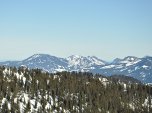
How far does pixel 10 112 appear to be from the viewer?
182m

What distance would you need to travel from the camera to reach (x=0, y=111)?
179375 millimetres

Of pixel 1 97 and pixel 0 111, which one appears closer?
pixel 0 111

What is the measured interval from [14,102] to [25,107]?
6.79 meters

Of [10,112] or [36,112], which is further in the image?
[36,112]

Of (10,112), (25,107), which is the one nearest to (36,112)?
(25,107)

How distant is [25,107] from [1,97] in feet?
47.7

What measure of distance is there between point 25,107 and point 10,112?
56.6ft

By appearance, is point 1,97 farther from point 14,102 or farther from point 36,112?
point 36,112

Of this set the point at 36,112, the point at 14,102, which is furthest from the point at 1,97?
the point at 36,112

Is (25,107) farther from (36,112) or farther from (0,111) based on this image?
(0,111)

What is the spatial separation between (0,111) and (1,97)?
17335 mm

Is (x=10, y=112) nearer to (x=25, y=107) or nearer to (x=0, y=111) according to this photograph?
(x=0, y=111)

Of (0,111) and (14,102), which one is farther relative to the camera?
(14,102)

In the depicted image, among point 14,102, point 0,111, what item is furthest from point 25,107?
point 0,111
